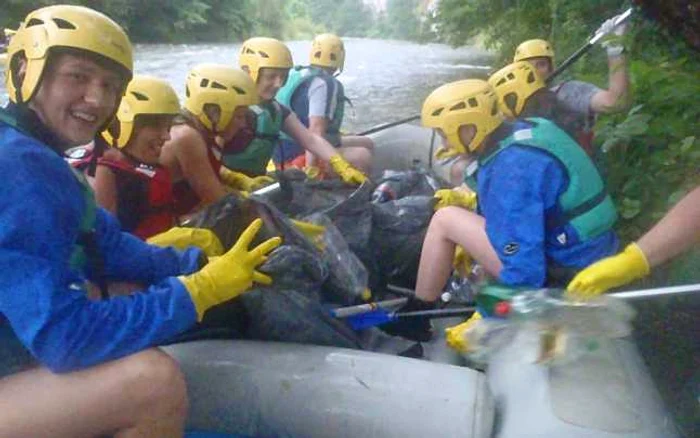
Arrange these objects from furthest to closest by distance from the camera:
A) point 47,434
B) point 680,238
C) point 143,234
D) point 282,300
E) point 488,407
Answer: point 143,234, point 282,300, point 680,238, point 488,407, point 47,434

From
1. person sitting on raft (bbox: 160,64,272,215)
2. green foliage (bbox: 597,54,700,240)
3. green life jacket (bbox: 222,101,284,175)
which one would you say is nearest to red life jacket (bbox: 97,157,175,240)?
person sitting on raft (bbox: 160,64,272,215)

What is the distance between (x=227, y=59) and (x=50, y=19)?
23.3m

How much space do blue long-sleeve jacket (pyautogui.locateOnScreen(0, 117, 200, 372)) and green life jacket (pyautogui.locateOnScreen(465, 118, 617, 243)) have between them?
138cm

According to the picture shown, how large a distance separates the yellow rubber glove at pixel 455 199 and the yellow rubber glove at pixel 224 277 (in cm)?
167

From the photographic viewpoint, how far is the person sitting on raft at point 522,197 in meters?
2.85

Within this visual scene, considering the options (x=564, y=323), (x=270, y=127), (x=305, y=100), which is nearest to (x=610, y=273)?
(x=564, y=323)

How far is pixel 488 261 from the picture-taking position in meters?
3.19

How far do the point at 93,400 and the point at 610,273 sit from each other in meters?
1.45

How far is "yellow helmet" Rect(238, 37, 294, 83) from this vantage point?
17.4 feet

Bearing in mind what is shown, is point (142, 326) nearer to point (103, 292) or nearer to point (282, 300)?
point (103, 292)

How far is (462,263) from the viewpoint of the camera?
141 inches

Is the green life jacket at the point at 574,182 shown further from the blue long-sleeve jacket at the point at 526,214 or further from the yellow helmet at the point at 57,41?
the yellow helmet at the point at 57,41

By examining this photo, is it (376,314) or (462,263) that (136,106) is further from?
(462,263)

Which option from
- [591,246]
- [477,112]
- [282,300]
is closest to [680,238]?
[591,246]
